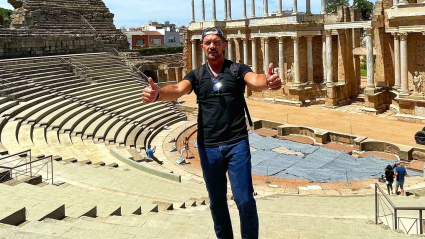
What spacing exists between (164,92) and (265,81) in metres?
1.02

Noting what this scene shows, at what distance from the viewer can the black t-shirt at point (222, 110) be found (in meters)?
4.39

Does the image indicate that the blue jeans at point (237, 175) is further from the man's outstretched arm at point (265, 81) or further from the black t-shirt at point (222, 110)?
the man's outstretched arm at point (265, 81)

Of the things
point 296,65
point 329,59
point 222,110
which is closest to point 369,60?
point 329,59

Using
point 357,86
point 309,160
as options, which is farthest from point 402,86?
point 309,160

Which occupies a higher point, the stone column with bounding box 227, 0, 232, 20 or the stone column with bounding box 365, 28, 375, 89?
the stone column with bounding box 227, 0, 232, 20

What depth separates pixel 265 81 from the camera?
4.15 m

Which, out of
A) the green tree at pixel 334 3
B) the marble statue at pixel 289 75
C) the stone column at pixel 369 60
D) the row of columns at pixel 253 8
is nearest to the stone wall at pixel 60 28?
the row of columns at pixel 253 8

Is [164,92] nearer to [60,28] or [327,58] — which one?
[327,58]

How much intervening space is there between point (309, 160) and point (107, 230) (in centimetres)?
1250

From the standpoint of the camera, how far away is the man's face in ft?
14.8

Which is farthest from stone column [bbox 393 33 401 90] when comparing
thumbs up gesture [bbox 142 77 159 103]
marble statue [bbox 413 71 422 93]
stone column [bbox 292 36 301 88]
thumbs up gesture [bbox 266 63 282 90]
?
thumbs up gesture [bbox 142 77 159 103]

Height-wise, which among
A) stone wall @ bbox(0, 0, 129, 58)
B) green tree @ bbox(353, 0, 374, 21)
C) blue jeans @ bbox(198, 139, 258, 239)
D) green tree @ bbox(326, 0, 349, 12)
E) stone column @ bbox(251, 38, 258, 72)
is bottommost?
blue jeans @ bbox(198, 139, 258, 239)

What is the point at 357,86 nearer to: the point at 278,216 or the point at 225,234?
the point at 278,216

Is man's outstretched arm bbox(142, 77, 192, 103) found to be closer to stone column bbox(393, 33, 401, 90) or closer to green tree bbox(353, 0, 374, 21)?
stone column bbox(393, 33, 401, 90)
